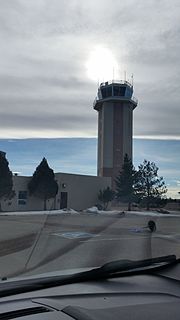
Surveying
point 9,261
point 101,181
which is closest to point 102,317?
point 9,261

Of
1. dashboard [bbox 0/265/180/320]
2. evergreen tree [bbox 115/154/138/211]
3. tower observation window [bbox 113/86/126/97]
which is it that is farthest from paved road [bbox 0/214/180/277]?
tower observation window [bbox 113/86/126/97]

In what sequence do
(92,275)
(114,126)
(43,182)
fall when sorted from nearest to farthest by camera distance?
(92,275) → (43,182) → (114,126)

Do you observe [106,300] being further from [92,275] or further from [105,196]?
[105,196]

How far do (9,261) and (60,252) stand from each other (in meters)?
1.22

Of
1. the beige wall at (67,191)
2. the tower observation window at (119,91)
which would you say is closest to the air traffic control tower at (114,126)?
the tower observation window at (119,91)

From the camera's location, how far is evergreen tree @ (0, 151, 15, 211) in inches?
1811

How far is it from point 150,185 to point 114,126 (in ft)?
108

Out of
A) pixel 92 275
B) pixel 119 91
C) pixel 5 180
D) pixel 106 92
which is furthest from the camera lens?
pixel 106 92

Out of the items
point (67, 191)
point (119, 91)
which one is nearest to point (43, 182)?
point (67, 191)

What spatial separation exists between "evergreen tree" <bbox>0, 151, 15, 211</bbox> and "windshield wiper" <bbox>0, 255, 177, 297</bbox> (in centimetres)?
4372

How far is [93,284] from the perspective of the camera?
2637 mm

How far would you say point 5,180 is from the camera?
4619 cm

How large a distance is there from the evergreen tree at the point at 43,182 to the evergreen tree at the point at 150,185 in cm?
983

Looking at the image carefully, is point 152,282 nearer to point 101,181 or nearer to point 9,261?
point 9,261
